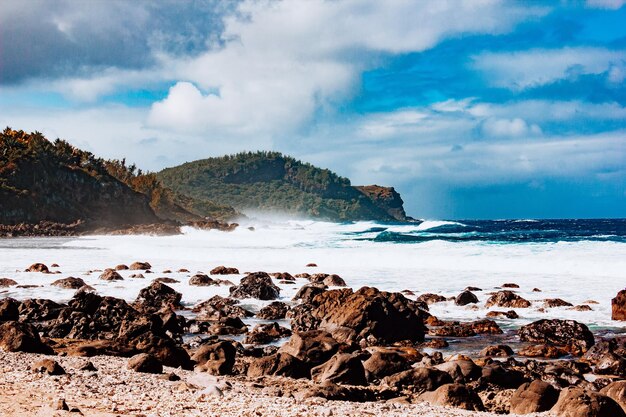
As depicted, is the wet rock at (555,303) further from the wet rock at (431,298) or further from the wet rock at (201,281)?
the wet rock at (201,281)

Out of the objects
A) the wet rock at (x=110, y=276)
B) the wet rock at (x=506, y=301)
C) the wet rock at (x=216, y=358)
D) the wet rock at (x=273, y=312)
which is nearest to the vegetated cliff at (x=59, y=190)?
the wet rock at (x=110, y=276)

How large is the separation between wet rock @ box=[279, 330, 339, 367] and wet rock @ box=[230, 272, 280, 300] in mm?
9922

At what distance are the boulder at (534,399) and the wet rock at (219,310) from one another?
11343 mm

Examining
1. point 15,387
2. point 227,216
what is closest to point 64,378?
point 15,387

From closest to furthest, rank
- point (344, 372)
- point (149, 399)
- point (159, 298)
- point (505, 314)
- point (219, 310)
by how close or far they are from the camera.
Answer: point (149, 399) < point (344, 372) < point (505, 314) < point (219, 310) < point (159, 298)

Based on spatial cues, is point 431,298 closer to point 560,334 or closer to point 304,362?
point 560,334

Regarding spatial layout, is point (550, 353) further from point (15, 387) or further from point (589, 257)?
point (589, 257)

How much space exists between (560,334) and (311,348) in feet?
23.2

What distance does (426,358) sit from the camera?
12930 millimetres

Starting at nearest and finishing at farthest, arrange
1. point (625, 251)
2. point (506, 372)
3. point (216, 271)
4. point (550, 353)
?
point (506, 372) < point (550, 353) < point (216, 271) < point (625, 251)

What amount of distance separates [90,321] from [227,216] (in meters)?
142

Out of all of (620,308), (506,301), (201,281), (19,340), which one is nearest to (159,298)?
(201,281)

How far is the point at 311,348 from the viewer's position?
1289 cm

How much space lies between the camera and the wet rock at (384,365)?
11680mm
